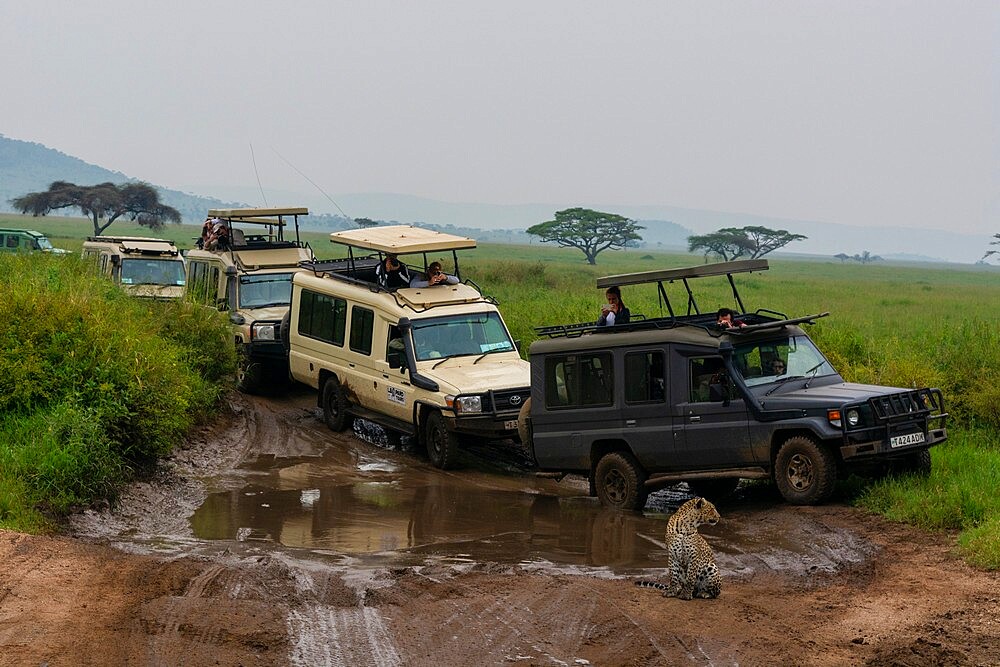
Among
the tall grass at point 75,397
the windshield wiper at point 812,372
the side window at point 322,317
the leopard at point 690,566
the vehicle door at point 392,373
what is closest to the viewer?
the leopard at point 690,566

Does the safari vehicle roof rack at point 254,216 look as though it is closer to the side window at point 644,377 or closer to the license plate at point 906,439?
the side window at point 644,377

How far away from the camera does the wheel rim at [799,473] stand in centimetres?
1111

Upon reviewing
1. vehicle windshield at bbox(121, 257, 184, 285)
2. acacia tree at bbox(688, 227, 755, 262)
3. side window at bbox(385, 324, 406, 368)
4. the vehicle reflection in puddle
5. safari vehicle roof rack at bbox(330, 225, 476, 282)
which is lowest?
the vehicle reflection in puddle

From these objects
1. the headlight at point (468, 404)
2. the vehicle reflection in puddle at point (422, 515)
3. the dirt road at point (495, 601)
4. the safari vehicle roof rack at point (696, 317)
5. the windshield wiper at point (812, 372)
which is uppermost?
the safari vehicle roof rack at point (696, 317)

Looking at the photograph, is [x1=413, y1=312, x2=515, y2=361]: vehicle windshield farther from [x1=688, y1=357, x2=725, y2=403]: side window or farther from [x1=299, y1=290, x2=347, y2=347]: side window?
[x1=688, y1=357, x2=725, y2=403]: side window

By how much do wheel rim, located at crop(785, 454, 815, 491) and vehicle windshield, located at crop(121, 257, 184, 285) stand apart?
1433cm

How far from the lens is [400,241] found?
16188 millimetres

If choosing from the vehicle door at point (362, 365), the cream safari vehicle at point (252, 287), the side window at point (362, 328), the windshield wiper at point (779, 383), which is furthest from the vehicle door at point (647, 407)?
the cream safari vehicle at point (252, 287)

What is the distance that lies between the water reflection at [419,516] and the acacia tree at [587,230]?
256 feet

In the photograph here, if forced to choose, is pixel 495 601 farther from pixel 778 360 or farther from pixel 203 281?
pixel 203 281

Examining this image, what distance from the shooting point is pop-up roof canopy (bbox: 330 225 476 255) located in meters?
15.9

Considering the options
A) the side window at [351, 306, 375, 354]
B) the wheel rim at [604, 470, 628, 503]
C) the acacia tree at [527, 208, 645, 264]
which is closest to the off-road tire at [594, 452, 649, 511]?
the wheel rim at [604, 470, 628, 503]

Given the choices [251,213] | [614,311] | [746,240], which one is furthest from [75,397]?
[746,240]

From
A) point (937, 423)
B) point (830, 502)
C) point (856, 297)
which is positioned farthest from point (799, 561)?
point (856, 297)
